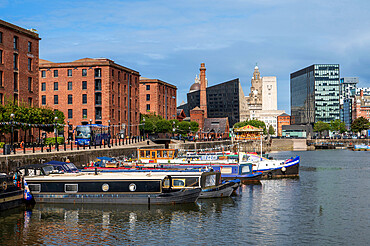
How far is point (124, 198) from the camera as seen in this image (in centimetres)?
4306

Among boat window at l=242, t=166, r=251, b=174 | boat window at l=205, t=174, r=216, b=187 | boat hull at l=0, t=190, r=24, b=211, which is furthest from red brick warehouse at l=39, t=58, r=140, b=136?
boat hull at l=0, t=190, r=24, b=211

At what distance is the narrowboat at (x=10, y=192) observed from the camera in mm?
39438

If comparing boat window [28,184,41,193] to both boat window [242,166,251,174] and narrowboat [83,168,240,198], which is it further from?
boat window [242,166,251,174]

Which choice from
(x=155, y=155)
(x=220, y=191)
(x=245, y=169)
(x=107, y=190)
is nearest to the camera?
(x=107, y=190)

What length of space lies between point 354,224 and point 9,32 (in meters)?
72.7

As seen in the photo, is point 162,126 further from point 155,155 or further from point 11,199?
point 11,199

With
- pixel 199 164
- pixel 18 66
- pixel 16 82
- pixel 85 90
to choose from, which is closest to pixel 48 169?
pixel 199 164

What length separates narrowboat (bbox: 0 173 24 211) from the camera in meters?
39.4

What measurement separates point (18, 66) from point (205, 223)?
213 ft

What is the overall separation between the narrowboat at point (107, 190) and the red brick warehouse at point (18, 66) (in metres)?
42.1

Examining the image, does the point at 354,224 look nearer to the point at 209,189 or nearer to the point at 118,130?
the point at 209,189

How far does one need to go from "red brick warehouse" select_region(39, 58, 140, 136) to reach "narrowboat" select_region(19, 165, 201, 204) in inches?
2960

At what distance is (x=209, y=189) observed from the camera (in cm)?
4750

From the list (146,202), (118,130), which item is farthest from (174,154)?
(118,130)
